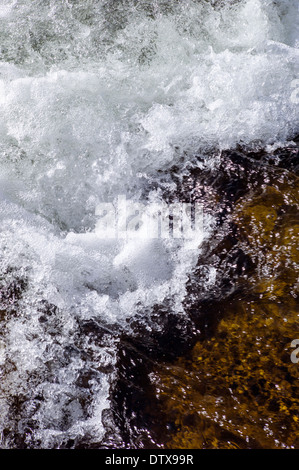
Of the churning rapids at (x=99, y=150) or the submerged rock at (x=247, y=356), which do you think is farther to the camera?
the churning rapids at (x=99, y=150)

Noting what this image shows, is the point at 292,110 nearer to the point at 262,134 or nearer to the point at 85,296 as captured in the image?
the point at 262,134

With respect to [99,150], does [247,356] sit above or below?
below

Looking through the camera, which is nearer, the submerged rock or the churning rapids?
the submerged rock

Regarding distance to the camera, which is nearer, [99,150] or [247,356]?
[247,356]

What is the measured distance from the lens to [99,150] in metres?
2.49

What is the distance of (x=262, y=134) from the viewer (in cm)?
243

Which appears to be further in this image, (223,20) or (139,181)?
(223,20)

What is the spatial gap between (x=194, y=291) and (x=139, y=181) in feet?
2.44

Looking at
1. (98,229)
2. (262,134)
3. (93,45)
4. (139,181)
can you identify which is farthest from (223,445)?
(93,45)

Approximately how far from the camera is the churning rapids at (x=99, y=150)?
72.5 inches

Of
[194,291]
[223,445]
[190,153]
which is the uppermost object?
[190,153]

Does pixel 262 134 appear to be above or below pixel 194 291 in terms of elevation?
above

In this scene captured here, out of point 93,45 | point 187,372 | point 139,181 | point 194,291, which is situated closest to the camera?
point 187,372

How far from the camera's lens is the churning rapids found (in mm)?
1842
